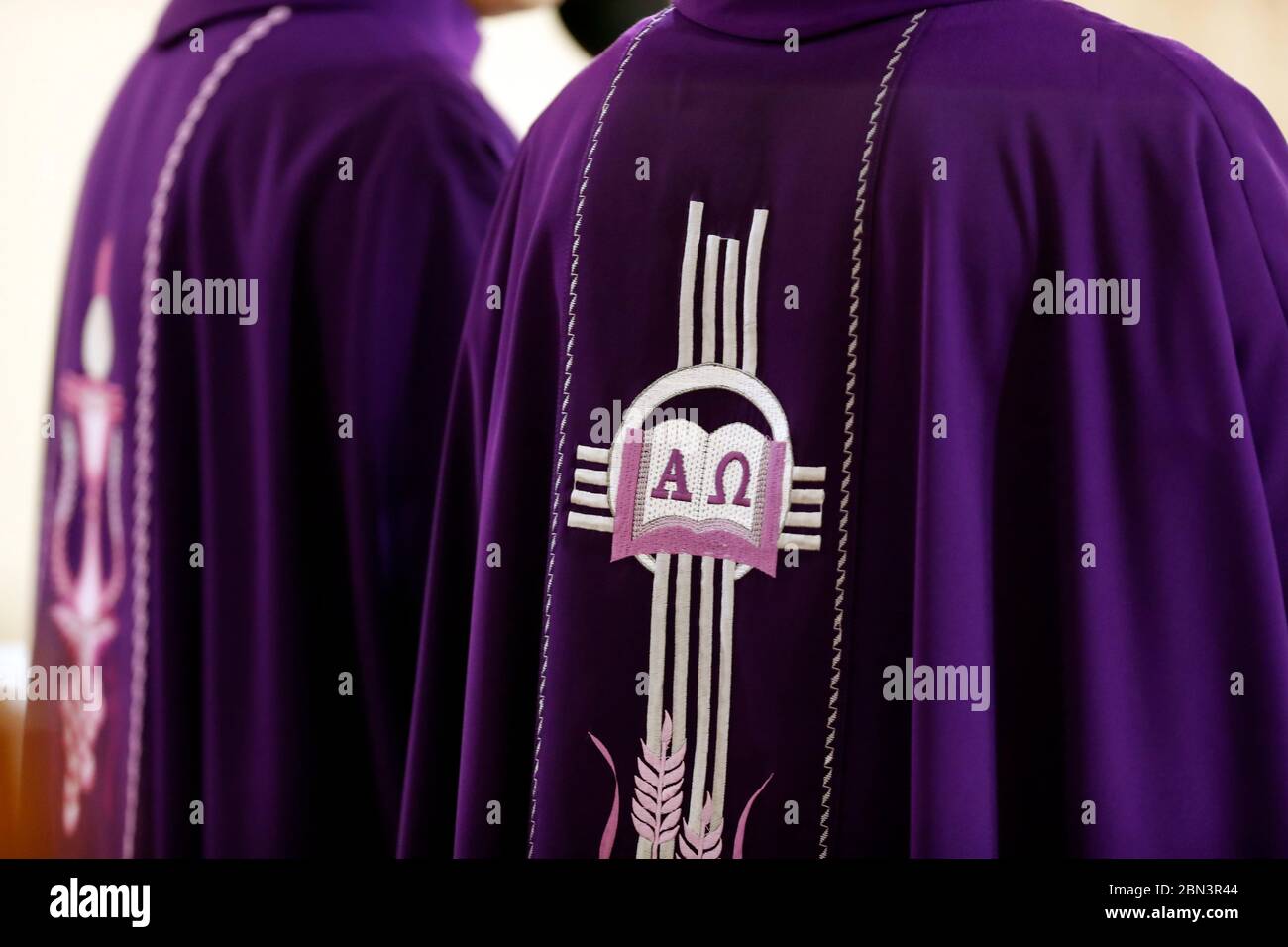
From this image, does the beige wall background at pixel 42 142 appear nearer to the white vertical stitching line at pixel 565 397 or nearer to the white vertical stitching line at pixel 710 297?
the white vertical stitching line at pixel 565 397

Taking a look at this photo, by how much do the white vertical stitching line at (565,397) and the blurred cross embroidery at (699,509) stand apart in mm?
35

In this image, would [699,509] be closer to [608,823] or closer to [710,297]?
[710,297]

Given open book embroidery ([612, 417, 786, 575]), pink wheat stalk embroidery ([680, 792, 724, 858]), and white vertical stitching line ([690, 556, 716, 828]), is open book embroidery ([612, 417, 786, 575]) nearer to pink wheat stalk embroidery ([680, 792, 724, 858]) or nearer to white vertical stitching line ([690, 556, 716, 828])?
white vertical stitching line ([690, 556, 716, 828])

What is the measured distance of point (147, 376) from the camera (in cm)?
137

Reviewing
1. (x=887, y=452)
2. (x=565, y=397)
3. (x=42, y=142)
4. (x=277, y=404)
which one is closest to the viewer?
(x=887, y=452)

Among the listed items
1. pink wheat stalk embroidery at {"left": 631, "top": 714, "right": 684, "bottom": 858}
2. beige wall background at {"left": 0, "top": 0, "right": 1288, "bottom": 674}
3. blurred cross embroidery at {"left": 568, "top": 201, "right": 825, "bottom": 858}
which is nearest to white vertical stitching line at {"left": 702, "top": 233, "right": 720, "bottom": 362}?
blurred cross embroidery at {"left": 568, "top": 201, "right": 825, "bottom": 858}

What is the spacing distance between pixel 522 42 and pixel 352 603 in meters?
0.64

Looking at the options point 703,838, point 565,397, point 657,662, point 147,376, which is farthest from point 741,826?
point 147,376

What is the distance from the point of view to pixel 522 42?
5.09 ft

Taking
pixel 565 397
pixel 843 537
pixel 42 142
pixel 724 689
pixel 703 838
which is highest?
pixel 42 142

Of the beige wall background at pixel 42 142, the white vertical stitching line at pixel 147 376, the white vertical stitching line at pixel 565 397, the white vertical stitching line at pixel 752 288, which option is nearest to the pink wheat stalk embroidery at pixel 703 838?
the white vertical stitching line at pixel 565 397

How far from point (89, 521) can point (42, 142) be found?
446 mm

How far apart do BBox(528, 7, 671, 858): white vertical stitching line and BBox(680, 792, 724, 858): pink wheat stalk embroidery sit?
14cm

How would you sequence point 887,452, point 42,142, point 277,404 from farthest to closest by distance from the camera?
point 42,142
point 277,404
point 887,452
